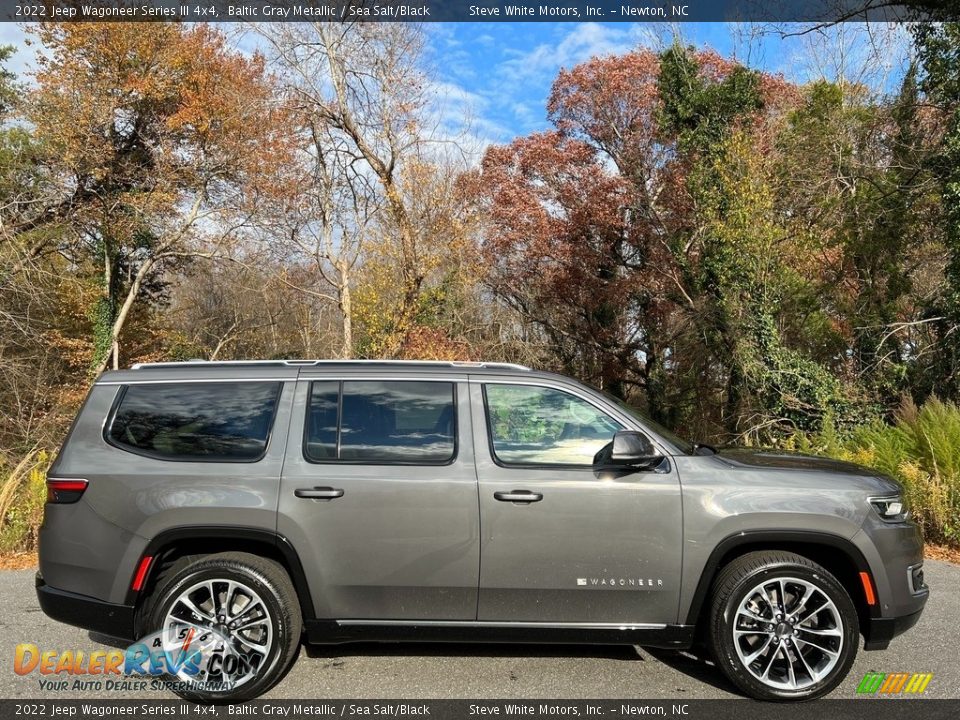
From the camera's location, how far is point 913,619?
12.3 feet

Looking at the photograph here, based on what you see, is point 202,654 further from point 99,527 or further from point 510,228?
point 510,228

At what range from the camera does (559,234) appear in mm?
21922

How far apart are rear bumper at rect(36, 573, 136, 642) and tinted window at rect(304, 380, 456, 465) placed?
1.34m

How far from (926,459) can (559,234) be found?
15.2 meters

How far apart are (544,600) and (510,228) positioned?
1906 centimetres

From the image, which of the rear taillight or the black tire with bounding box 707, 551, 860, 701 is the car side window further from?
the rear taillight

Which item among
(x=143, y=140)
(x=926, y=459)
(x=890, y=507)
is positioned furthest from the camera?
(x=143, y=140)

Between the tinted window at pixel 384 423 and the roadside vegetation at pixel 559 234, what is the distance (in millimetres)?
5338

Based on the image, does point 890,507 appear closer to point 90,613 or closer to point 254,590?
point 254,590

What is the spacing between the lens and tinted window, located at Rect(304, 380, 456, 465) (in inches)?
151

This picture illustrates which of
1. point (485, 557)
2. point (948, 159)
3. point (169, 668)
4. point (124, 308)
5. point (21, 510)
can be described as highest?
point (948, 159)

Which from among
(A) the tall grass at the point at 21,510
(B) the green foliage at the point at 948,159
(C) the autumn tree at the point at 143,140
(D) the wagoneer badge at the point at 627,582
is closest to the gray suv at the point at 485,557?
(D) the wagoneer badge at the point at 627,582

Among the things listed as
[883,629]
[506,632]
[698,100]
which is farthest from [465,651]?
[698,100]

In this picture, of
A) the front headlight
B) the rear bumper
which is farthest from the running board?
the front headlight
